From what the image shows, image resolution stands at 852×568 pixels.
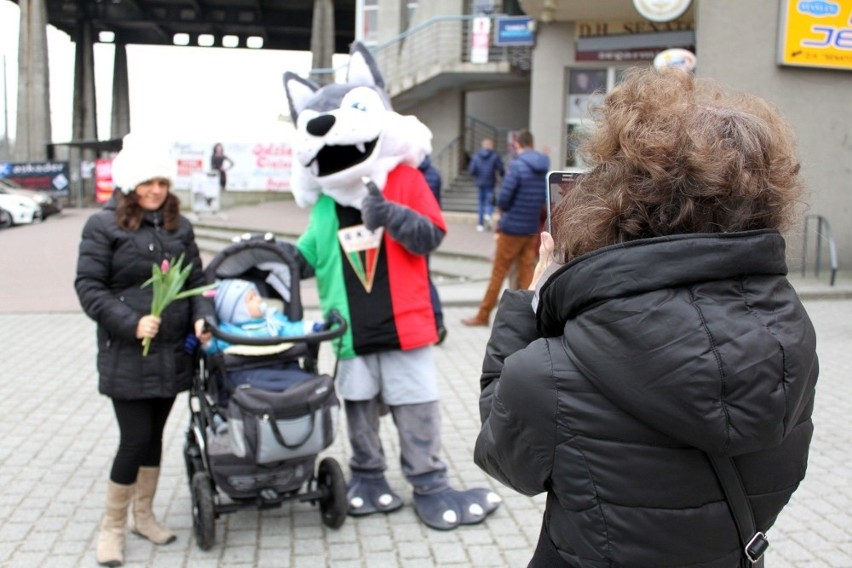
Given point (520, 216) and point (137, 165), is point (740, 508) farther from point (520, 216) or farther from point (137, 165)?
point (520, 216)

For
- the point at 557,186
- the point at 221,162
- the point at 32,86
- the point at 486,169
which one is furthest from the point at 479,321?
the point at 32,86

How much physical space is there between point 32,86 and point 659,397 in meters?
41.3

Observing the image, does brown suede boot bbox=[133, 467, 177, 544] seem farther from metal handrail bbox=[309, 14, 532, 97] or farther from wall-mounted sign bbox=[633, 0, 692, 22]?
metal handrail bbox=[309, 14, 532, 97]

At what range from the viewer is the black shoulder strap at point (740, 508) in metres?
1.60

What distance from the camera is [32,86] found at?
37.7 metres

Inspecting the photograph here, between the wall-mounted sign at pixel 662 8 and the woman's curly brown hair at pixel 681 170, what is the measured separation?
13.7 m

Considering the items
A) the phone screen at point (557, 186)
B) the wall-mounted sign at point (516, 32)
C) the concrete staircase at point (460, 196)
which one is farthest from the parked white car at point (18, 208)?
the phone screen at point (557, 186)

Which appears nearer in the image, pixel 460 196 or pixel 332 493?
pixel 332 493

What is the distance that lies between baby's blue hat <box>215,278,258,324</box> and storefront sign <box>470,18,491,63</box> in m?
18.4

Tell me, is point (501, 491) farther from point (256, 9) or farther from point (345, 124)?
point (256, 9)

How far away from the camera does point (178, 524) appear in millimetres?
4199

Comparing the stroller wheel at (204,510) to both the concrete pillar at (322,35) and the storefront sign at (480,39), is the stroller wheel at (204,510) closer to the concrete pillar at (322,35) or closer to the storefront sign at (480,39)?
the storefront sign at (480,39)

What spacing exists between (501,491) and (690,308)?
132 inches

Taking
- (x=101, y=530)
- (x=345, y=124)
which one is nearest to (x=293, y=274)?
Answer: (x=345, y=124)
